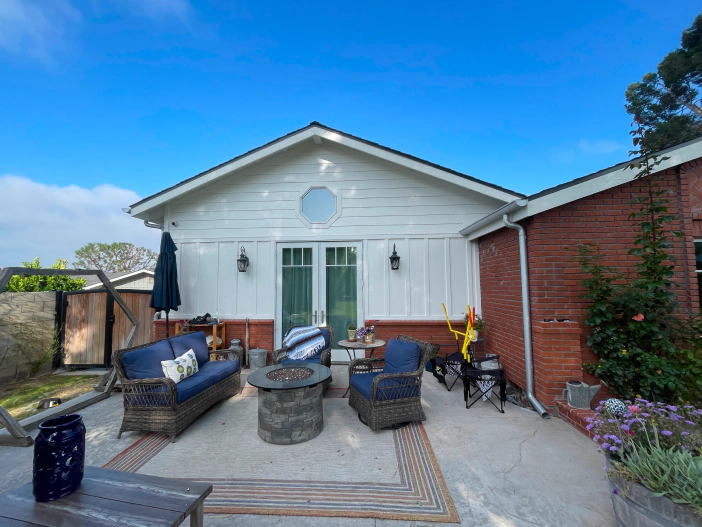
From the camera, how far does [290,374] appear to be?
3.36m

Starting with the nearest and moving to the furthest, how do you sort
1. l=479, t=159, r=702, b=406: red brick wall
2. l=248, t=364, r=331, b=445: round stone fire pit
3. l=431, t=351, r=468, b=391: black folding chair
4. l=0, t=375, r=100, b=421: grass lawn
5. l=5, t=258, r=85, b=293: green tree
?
l=248, t=364, r=331, b=445: round stone fire pit → l=479, t=159, r=702, b=406: red brick wall → l=0, t=375, r=100, b=421: grass lawn → l=431, t=351, r=468, b=391: black folding chair → l=5, t=258, r=85, b=293: green tree

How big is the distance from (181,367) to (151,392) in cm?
51

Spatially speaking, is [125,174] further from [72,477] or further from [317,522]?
[317,522]

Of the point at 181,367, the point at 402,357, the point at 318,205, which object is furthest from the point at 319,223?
the point at 181,367

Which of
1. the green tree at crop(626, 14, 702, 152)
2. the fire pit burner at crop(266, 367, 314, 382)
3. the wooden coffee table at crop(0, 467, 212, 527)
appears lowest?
the wooden coffee table at crop(0, 467, 212, 527)

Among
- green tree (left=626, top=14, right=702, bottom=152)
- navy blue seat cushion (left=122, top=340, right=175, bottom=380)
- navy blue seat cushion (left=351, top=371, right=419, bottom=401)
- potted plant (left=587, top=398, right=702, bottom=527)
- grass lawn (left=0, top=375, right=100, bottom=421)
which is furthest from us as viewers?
green tree (left=626, top=14, right=702, bottom=152)

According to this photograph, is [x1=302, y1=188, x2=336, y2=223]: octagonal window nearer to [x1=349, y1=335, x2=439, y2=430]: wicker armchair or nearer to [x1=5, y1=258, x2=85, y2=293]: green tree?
[x1=349, y1=335, x2=439, y2=430]: wicker armchair

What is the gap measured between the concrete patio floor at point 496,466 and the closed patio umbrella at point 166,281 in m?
1.85

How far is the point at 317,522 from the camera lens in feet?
6.50

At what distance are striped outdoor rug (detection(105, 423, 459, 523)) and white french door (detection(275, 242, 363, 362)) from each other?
338 cm

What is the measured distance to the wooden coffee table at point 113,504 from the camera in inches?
52.8

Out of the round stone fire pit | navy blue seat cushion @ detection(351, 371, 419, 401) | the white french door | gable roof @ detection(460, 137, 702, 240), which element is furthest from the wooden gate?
gable roof @ detection(460, 137, 702, 240)

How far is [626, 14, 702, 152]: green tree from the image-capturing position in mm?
11531

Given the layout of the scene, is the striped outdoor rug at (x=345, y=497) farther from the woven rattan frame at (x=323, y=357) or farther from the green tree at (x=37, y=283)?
the green tree at (x=37, y=283)
